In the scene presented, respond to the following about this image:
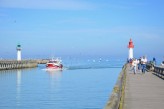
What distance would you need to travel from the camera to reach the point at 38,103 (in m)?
27.4

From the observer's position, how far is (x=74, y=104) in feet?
86.6

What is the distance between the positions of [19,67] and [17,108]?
8428 centimetres

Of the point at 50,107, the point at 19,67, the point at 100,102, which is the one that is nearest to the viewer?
the point at 50,107

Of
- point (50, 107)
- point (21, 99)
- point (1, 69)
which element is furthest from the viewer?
point (1, 69)

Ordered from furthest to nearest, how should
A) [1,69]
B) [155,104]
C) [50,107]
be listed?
1. [1,69]
2. [50,107]
3. [155,104]

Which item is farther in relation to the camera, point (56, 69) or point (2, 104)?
point (56, 69)

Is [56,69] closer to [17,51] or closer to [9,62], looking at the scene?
A: [9,62]

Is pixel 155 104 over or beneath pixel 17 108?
over


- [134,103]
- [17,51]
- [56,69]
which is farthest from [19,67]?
[134,103]

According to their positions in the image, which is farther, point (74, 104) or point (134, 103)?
point (74, 104)

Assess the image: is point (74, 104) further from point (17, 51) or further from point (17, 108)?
point (17, 51)

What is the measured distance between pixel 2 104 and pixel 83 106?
6367mm

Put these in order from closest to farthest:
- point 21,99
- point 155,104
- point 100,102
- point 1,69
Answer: point 155,104 < point 100,102 < point 21,99 < point 1,69

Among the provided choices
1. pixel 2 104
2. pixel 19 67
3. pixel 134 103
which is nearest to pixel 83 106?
pixel 2 104
